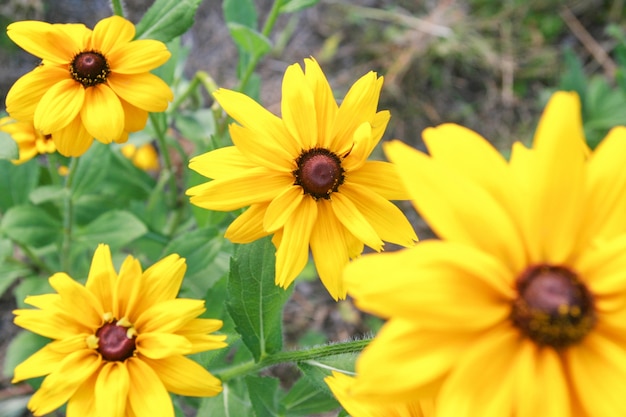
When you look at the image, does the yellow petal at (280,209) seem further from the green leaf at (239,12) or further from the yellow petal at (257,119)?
the green leaf at (239,12)

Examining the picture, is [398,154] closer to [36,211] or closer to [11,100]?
[11,100]

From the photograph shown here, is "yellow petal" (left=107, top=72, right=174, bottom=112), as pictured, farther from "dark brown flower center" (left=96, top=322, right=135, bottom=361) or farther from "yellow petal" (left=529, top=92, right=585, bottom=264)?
"yellow petal" (left=529, top=92, right=585, bottom=264)

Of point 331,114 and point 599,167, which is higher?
point 331,114

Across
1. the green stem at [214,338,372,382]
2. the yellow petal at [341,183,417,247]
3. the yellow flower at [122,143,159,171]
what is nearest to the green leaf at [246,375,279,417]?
the green stem at [214,338,372,382]

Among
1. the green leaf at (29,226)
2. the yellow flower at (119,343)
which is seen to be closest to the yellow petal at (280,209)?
the yellow flower at (119,343)

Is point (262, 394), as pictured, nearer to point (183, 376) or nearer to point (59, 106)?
point (183, 376)

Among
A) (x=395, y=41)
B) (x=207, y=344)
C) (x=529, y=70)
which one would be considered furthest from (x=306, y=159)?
(x=529, y=70)

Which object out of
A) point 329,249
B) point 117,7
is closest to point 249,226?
point 329,249
